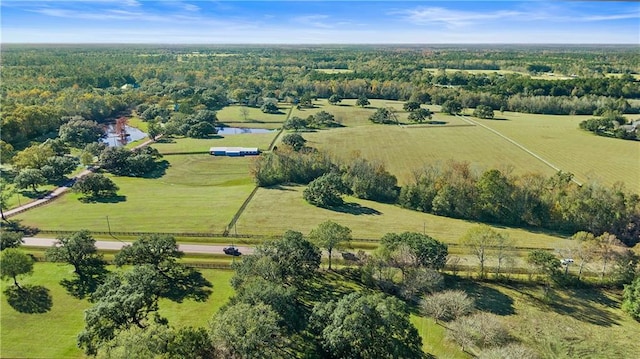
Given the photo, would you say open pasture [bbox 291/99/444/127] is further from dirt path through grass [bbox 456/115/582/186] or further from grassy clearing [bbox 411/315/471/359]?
grassy clearing [bbox 411/315/471/359]

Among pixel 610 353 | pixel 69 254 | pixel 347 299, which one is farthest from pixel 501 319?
pixel 69 254

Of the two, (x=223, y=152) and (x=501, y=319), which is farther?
(x=223, y=152)

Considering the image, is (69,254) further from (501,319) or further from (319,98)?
(319,98)

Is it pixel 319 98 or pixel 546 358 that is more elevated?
pixel 319 98

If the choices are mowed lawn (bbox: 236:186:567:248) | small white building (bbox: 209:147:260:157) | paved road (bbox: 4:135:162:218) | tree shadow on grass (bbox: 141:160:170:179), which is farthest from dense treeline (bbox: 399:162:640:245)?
paved road (bbox: 4:135:162:218)

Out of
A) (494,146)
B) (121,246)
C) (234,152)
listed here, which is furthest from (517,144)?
(121,246)

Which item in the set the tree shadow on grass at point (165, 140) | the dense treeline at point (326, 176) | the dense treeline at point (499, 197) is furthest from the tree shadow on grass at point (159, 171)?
the dense treeline at point (499, 197)

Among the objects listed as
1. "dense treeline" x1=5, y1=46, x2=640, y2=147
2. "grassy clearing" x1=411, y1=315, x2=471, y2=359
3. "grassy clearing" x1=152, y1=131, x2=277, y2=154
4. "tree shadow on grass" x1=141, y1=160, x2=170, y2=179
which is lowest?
"grassy clearing" x1=411, y1=315, x2=471, y2=359
